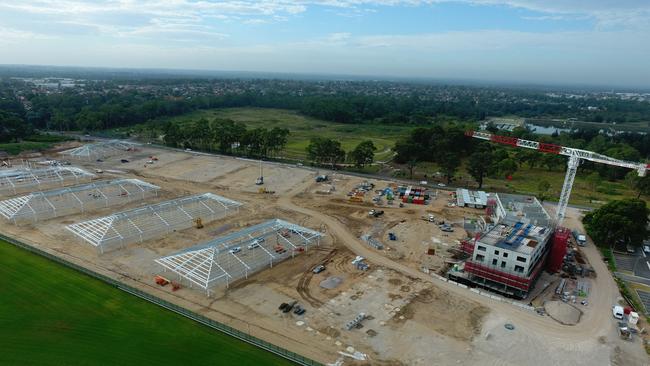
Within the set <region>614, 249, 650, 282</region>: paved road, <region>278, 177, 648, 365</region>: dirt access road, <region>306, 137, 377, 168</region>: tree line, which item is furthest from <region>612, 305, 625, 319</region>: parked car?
<region>306, 137, 377, 168</region>: tree line

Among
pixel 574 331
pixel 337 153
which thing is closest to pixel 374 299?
pixel 574 331

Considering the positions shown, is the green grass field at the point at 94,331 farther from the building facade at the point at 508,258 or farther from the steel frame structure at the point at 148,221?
the building facade at the point at 508,258

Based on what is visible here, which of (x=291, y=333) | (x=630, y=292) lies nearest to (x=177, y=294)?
(x=291, y=333)

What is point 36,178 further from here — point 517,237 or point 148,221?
point 517,237

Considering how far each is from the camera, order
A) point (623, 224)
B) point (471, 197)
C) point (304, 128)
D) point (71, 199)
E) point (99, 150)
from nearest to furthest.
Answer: point (623, 224)
point (71, 199)
point (471, 197)
point (99, 150)
point (304, 128)

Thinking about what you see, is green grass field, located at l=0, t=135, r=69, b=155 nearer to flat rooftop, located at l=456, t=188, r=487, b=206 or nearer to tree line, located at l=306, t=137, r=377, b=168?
tree line, located at l=306, t=137, r=377, b=168
